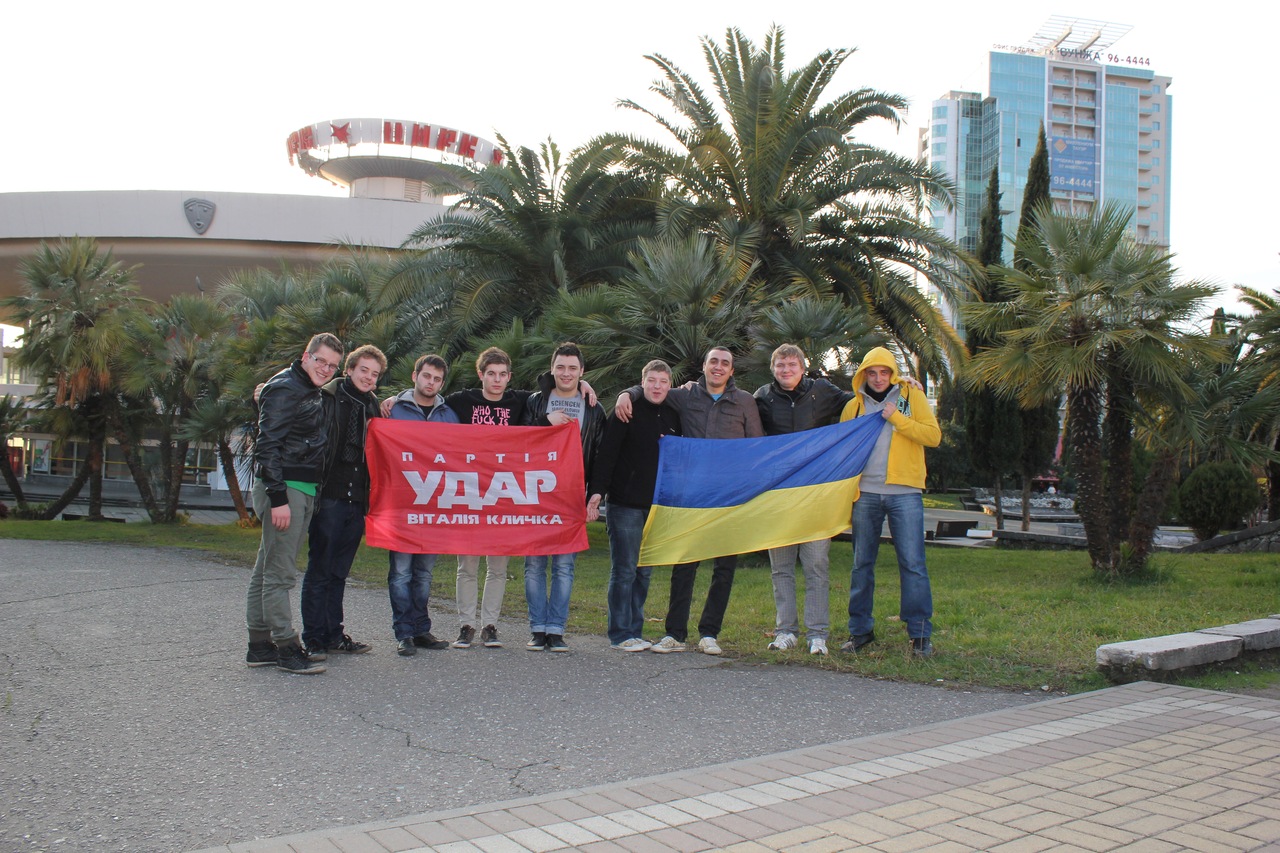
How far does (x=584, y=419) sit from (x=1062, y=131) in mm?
149097

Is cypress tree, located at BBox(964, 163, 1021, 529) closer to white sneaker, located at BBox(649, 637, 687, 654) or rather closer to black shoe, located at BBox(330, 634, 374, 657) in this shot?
white sneaker, located at BBox(649, 637, 687, 654)

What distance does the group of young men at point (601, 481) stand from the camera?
21.3 feet

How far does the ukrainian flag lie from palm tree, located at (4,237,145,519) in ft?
66.8

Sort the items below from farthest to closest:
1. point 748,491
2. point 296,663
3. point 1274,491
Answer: point 1274,491, point 748,491, point 296,663

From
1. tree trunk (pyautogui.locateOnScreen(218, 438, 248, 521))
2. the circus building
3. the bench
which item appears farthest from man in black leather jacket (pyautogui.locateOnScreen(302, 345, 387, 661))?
the circus building

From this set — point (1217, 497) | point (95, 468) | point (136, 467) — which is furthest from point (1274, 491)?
point (95, 468)

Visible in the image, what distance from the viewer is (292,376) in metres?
6.37

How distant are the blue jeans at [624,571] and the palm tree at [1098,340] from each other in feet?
24.8

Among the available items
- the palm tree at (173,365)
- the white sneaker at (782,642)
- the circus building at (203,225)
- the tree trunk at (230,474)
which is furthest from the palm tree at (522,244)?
the circus building at (203,225)

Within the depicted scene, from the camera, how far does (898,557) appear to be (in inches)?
270

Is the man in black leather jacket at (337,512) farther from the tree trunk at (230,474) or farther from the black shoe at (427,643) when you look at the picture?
the tree trunk at (230,474)

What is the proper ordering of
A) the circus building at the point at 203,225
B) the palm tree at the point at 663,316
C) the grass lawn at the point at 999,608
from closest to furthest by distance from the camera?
the grass lawn at the point at 999,608 → the palm tree at the point at 663,316 → the circus building at the point at 203,225

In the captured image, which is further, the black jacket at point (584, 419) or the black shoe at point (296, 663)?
the black jacket at point (584, 419)

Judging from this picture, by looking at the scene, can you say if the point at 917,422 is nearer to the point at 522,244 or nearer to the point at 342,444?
the point at 342,444
